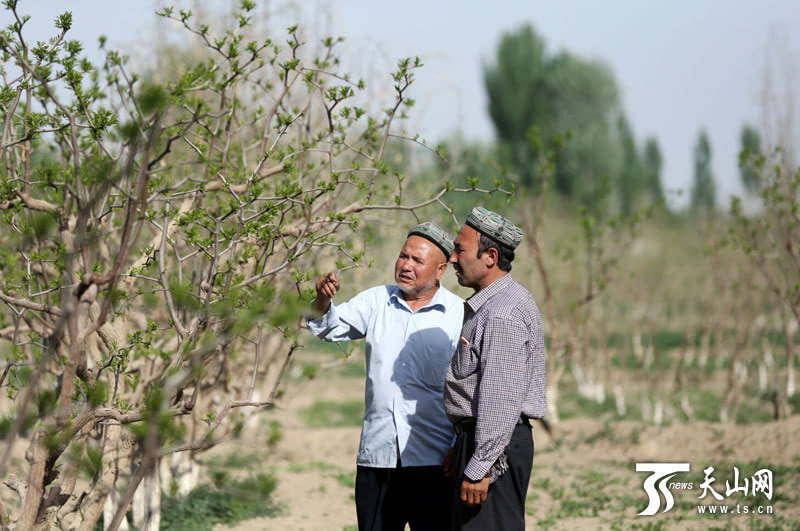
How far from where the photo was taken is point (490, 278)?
3348 mm

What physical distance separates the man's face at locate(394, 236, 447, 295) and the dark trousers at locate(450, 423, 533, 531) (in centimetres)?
67

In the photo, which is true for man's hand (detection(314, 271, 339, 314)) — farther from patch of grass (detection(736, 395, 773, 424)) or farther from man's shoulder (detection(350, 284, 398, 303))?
patch of grass (detection(736, 395, 773, 424))

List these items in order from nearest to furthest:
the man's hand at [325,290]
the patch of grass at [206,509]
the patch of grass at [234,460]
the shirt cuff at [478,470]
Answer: the shirt cuff at [478,470] < the man's hand at [325,290] < the patch of grass at [206,509] < the patch of grass at [234,460]

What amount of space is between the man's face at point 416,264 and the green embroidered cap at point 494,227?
0.28m

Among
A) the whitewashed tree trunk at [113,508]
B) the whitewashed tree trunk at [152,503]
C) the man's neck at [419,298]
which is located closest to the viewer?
the man's neck at [419,298]

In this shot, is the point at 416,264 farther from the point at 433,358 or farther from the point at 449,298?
the point at 433,358

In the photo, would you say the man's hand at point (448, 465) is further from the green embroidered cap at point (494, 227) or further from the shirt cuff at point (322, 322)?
the green embroidered cap at point (494, 227)

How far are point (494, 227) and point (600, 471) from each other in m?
5.23

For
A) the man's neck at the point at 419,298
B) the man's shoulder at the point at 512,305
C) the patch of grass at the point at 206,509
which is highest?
the man's neck at the point at 419,298

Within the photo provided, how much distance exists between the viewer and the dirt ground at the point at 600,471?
6.02 meters

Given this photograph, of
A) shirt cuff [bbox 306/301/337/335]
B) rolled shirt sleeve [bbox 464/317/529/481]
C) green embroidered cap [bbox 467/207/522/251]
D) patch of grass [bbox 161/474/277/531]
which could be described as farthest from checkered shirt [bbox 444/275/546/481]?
patch of grass [bbox 161/474/277/531]

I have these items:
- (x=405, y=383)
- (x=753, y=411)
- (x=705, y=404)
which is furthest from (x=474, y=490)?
(x=705, y=404)

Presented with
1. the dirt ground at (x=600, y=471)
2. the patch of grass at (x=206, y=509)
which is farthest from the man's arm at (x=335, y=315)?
the patch of grass at (x=206, y=509)

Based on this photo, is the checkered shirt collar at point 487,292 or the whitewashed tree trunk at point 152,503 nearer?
the checkered shirt collar at point 487,292
